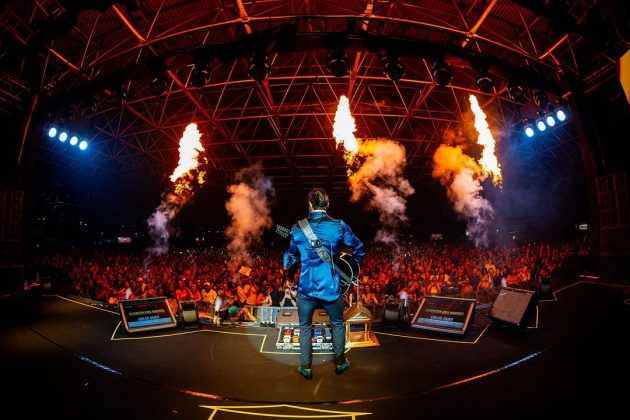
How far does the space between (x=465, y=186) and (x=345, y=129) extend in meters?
11.7

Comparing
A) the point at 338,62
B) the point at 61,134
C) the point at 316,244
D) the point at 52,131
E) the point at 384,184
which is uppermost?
the point at 384,184

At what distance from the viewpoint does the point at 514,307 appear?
4727mm

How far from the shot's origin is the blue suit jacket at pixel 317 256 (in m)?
3.39

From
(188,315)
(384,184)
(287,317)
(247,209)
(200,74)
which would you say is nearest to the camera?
(287,317)

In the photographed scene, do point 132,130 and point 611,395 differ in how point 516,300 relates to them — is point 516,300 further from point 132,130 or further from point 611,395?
point 132,130

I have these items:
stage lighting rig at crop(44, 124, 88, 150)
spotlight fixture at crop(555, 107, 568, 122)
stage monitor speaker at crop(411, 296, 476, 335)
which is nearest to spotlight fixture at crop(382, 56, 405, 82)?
stage monitor speaker at crop(411, 296, 476, 335)

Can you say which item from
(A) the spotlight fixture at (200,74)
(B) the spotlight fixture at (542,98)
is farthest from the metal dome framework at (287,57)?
(B) the spotlight fixture at (542,98)

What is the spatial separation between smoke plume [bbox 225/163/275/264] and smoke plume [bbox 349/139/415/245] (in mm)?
6630

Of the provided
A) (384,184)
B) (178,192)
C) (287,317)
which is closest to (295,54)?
(287,317)

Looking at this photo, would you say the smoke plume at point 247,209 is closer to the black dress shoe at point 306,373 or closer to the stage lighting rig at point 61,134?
the stage lighting rig at point 61,134

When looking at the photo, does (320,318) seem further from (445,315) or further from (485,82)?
(485,82)

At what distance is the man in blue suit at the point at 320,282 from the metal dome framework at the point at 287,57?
5276mm

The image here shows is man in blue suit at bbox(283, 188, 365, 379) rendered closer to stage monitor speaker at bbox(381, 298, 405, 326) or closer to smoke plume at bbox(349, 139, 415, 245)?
stage monitor speaker at bbox(381, 298, 405, 326)

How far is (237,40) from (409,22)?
4.11 metres
